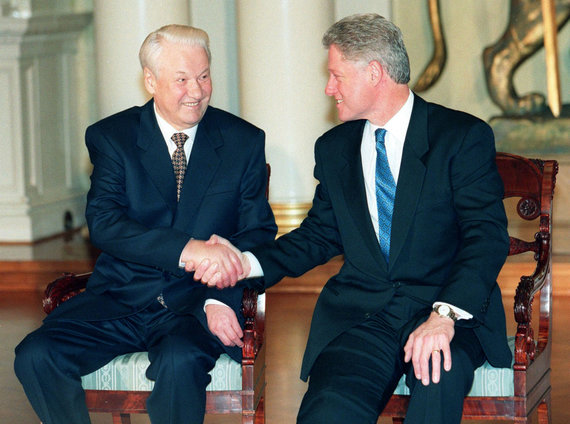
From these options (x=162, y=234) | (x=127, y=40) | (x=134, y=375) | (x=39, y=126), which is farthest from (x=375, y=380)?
(x=39, y=126)

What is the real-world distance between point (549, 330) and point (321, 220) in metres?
0.96

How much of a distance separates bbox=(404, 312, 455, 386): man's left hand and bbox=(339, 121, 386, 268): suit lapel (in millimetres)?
393

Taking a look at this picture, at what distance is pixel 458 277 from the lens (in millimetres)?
3496

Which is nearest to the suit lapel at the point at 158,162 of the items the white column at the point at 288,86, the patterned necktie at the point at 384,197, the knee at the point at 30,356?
the knee at the point at 30,356

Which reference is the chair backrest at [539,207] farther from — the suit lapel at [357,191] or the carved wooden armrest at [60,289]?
the carved wooden armrest at [60,289]

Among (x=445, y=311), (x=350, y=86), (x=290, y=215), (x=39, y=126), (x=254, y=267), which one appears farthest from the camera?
(x=39, y=126)

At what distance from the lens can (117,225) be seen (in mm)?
3965

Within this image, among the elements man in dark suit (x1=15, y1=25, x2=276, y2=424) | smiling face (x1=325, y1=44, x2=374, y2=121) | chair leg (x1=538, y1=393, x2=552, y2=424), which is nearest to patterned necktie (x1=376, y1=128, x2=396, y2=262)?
smiling face (x1=325, y1=44, x2=374, y2=121)

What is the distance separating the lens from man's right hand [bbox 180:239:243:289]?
378cm

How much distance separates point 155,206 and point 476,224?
128 cm

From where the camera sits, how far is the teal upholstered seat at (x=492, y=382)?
3508mm

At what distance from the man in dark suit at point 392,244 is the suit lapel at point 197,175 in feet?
0.79

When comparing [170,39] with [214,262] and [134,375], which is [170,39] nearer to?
[214,262]

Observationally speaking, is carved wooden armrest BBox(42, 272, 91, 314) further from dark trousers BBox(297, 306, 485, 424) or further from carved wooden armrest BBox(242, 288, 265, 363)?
dark trousers BBox(297, 306, 485, 424)
